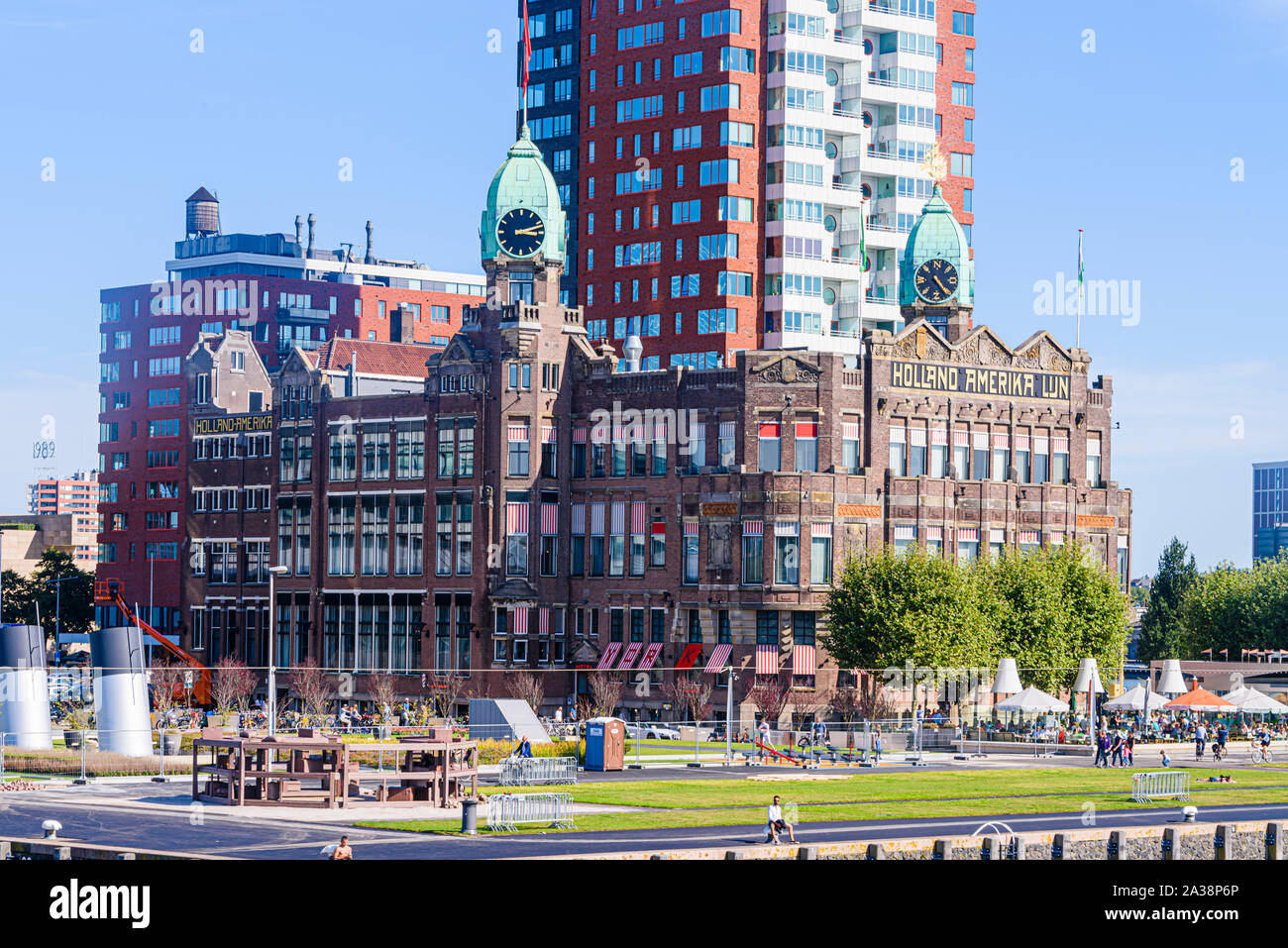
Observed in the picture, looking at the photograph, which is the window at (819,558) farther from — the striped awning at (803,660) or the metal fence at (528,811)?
the metal fence at (528,811)

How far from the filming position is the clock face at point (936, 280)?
15050 cm

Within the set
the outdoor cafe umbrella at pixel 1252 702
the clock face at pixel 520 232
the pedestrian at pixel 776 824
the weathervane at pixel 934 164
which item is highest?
the weathervane at pixel 934 164

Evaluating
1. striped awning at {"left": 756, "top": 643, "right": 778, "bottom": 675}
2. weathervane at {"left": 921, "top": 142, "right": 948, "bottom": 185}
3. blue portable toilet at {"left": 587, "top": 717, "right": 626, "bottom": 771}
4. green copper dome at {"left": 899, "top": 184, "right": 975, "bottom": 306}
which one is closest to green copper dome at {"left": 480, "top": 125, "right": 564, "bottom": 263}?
green copper dome at {"left": 899, "top": 184, "right": 975, "bottom": 306}

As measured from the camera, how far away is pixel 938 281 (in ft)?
495

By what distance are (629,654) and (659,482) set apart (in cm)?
1143

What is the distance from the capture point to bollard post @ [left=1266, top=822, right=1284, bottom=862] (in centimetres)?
6875

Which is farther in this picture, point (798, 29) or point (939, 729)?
point (798, 29)

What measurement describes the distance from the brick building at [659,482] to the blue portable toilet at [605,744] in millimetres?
42127

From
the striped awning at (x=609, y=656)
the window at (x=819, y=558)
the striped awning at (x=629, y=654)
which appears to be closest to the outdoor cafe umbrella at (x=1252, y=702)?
the window at (x=819, y=558)

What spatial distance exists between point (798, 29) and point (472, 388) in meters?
46.5

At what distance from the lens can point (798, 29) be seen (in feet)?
573

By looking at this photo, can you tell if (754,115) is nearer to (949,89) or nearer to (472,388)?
(949,89)
